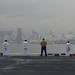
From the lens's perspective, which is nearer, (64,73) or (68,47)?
(64,73)

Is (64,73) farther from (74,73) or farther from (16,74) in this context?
(16,74)

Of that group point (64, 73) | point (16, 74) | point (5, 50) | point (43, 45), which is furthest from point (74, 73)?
point (5, 50)

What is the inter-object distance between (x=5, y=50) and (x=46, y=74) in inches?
773

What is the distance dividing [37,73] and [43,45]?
17.2 meters

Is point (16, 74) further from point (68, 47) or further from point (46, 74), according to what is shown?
point (68, 47)

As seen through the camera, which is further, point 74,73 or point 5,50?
point 5,50

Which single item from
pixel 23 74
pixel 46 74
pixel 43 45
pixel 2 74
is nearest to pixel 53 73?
pixel 46 74

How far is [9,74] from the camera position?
1820 cm

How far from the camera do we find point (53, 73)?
18.7m

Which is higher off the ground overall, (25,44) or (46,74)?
(25,44)

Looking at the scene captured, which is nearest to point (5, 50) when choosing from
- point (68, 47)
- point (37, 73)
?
point (68, 47)

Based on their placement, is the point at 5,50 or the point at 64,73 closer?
the point at 64,73

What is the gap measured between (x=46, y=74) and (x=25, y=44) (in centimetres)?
1894

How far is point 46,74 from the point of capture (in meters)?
18.3
